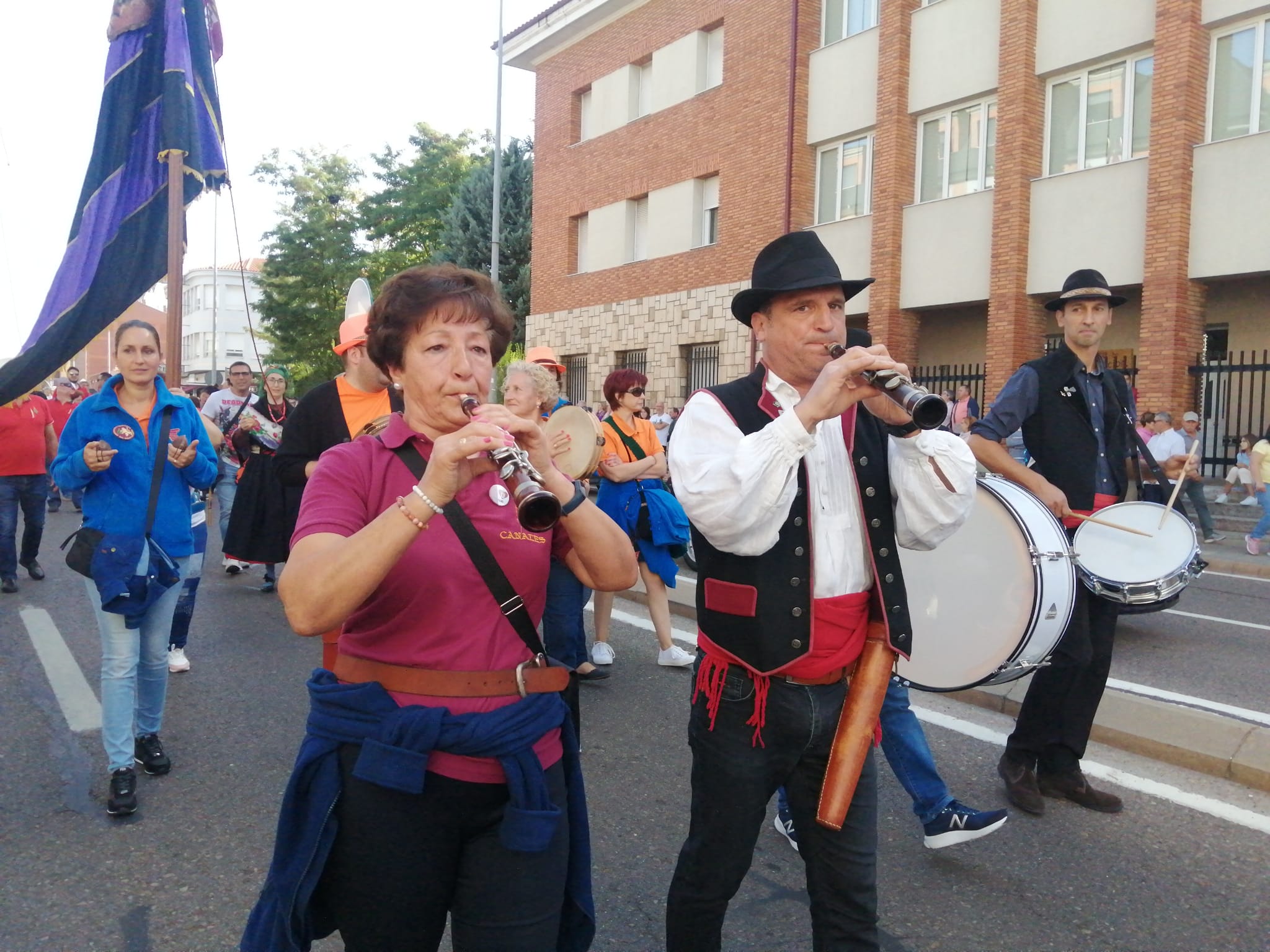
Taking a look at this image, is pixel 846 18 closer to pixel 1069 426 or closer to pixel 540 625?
pixel 1069 426

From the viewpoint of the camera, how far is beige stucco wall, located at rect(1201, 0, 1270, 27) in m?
14.8

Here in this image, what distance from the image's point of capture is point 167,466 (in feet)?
15.1

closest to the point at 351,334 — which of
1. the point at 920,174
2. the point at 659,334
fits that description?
the point at 920,174

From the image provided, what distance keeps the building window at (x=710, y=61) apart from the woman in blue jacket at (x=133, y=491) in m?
21.2

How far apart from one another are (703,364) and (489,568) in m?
22.3

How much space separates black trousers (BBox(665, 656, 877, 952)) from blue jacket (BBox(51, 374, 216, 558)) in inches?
117

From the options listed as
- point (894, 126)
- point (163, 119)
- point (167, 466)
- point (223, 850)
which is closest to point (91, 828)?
point (223, 850)

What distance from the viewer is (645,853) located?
3.78 meters

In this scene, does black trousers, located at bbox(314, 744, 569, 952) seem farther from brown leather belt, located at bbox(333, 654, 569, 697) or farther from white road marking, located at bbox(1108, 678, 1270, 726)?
white road marking, located at bbox(1108, 678, 1270, 726)

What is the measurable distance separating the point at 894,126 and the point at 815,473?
18586 millimetres

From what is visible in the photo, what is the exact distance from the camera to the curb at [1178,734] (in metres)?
4.49

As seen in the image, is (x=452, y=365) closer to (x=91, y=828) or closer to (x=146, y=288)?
(x=91, y=828)

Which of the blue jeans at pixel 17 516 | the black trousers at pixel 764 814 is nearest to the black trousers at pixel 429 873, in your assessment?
the black trousers at pixel 764 814

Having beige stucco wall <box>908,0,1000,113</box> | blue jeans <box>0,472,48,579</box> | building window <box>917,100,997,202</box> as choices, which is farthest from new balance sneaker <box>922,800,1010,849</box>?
beige stucco wall <box>908,0,1000,113</box>
